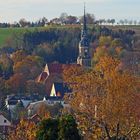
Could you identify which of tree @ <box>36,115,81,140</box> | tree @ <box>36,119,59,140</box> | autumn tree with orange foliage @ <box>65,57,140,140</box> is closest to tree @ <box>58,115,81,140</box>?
tree @ <box>36,115,81,140</box>

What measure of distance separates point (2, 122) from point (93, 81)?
65.0ft

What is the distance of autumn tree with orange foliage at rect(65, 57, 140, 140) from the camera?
25.3m

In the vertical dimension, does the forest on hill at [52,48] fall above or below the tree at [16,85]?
below

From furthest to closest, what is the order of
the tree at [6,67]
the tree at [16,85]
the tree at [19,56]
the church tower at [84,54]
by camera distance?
1. the tree at [19,56]
2. the church tower at [84,54]
3. the tree at [6,67]
4. the tree at [16,85]

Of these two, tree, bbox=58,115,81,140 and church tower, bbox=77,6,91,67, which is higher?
tree, bbox=58,115,81,140

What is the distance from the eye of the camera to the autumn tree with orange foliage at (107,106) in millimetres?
25328

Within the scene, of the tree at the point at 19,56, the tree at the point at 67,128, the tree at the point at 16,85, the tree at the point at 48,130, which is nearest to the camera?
the tree at the point at 67,128

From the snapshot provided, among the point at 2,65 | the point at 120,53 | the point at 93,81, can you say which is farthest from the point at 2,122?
the point at 120,53

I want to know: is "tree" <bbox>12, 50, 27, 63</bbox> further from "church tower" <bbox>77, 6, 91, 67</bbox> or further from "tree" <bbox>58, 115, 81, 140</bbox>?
"tree" <bbox>58, 115, 81, 140</bbox>

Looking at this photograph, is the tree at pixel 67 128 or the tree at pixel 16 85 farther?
the tree at pixel 16 85

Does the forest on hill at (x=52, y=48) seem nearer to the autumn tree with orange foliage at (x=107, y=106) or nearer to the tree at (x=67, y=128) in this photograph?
the autumn tree with orange foliage at (x=107, y=106)

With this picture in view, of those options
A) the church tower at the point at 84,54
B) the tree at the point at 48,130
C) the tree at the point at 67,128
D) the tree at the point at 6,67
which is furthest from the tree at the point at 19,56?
the tree at the point at 67,128

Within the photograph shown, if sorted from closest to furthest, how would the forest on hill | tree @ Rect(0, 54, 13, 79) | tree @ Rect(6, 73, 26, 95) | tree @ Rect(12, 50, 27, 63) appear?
tree @ Rect(6, 73, 26, 95), tree @ Rect(0, 54, 13, 79), the forest on hill, tree @ Rect(12, 50, 27, 63)

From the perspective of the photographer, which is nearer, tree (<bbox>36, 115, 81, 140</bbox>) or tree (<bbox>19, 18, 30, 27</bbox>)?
tree (<bbox>36, 115, 81, 140</bbox>)
